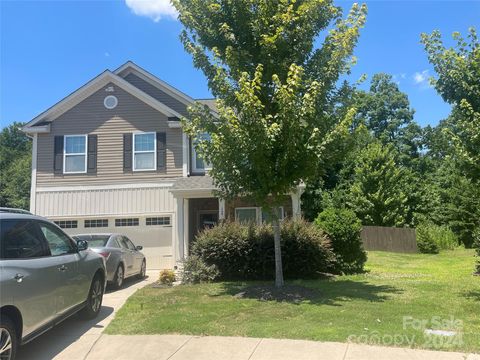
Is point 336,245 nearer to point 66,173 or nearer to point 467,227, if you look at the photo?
point 66,173

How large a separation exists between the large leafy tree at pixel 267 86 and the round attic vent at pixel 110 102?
31.1 feet

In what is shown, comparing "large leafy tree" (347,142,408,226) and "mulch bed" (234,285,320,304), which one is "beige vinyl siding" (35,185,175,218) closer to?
"mulch bed" (234,285,320,304)

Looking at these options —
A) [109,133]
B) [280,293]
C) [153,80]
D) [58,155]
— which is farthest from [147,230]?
[280,293]

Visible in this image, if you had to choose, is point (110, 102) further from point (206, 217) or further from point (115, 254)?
point (115, 254)

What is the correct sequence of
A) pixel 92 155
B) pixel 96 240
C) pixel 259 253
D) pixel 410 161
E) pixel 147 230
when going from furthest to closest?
pixel 410 161 → pixel 92 155 → pixel 147 230 → pixel 96 240 → pixel 259 253

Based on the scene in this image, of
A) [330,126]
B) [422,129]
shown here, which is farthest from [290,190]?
[422,129]

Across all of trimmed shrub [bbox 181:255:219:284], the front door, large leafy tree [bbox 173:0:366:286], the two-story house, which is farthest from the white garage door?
large leafy tree [bbox 173:0:366:286]

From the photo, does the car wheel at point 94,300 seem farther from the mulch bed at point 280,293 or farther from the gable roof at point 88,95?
the gable roof at point 88,95

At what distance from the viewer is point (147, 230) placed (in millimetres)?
18938

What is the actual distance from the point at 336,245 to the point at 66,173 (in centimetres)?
1150

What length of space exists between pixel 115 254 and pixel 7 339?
7031 millimetres

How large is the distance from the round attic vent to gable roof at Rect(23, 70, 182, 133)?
54cm

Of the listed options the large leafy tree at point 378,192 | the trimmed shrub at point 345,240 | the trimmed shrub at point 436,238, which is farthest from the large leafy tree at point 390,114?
the trimmed shrub at point 345,240

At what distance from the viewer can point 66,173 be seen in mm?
19359
